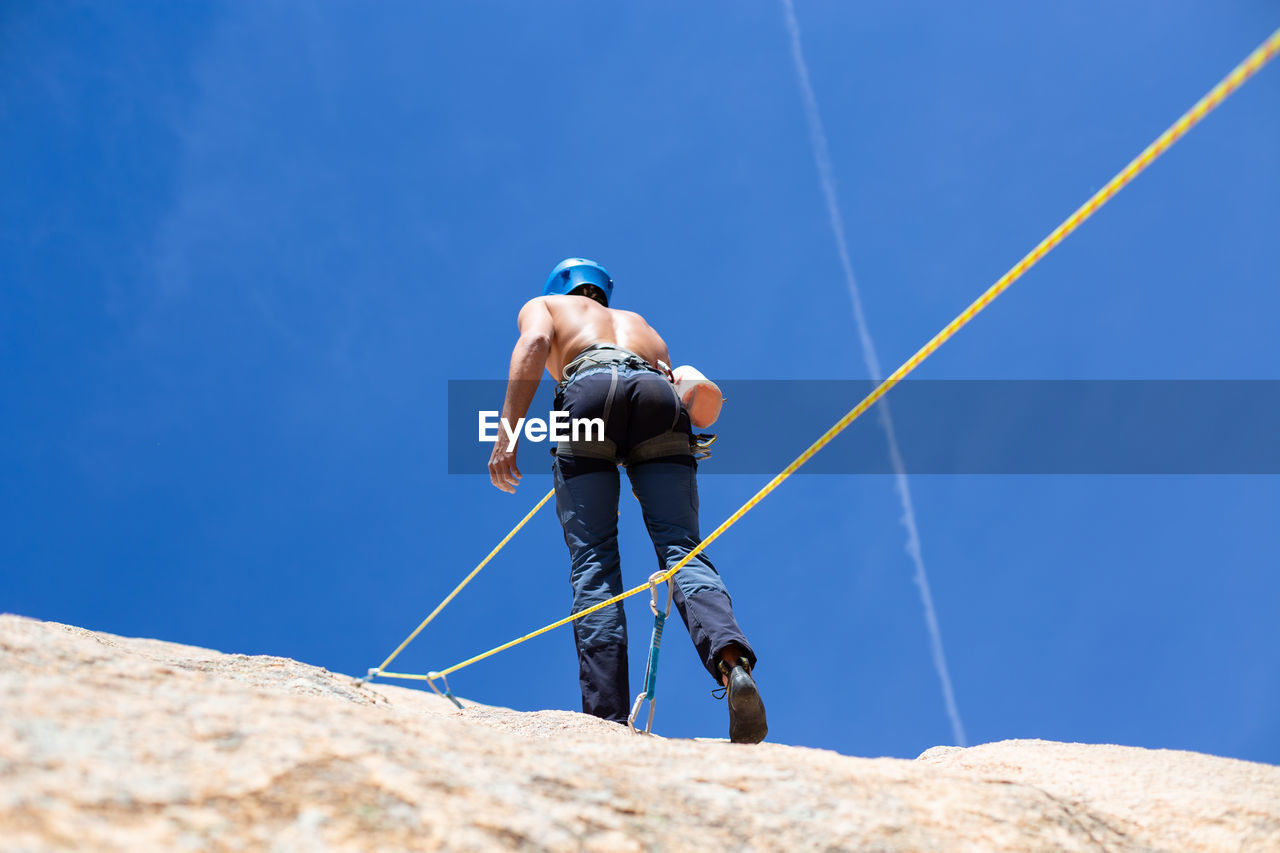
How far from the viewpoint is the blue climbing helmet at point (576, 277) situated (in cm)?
448

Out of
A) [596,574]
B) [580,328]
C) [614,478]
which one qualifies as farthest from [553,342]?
[596,574]

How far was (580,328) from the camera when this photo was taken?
13.1ft

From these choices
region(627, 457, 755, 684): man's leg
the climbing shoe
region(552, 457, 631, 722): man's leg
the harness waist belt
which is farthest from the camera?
the harness waist belt

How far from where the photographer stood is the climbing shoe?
8.89 feet

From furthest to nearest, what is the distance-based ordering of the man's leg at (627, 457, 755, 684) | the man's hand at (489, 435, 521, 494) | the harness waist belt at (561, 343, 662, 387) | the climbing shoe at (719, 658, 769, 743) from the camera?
the man's hand at (489, 435, 521, 494) < the harness waist belt at (561, 343, 662, 387) < the man's leg at (627, 457, 755, 684) < the climbing shoe at (719, 658, 769, 743)

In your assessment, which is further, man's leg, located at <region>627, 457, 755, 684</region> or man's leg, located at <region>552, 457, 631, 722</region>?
man's leg, located at <region>552, 457, 631, 722</region>

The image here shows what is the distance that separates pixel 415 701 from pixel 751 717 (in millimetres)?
2443

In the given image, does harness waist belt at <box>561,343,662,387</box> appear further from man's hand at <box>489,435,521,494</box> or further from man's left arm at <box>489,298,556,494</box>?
man's hand at <box>489,435,521,494</box>

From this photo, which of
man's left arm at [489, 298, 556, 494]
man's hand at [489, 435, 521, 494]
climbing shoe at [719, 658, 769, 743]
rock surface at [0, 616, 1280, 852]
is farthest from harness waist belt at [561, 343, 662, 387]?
rock surface at [0, 616, 1280, 852]

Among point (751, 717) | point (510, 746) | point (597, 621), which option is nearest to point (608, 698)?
point (597, 621)

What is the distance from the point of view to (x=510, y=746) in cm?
171

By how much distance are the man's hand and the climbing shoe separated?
162 centimetres

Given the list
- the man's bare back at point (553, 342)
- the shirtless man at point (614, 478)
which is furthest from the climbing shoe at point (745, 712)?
the man's bare back at point (553, 342)

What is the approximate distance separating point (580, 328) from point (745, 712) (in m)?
2.04
